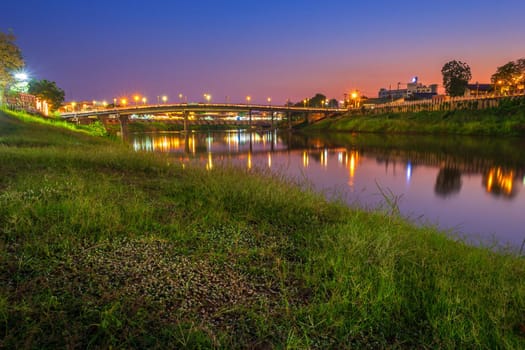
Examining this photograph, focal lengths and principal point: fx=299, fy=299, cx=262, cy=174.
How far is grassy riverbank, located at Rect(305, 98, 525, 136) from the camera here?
172 ft

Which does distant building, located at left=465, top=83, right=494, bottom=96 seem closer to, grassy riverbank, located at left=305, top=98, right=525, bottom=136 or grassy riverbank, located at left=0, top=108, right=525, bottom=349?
grassy riverbank, located at left=305, top=98, right=525, bottom=136

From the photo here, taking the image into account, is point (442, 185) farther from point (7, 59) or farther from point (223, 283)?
point (7, 59)

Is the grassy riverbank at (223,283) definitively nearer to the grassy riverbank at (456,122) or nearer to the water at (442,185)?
the water at (442,185)

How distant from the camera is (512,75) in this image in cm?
8581

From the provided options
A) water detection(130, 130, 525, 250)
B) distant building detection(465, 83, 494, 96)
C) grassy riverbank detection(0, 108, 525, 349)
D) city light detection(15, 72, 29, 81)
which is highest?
distant building detection(465, 83, 494, 96)

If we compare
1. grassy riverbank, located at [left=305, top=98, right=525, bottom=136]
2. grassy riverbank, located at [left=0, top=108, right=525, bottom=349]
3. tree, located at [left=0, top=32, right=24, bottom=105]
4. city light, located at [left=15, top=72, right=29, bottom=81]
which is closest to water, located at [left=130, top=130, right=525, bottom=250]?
grassy riverbank, located at [left=0, top=108, right=525, bottom=349]

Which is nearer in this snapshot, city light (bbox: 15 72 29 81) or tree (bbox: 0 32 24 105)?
tree (bbox: 0 32 24 105)

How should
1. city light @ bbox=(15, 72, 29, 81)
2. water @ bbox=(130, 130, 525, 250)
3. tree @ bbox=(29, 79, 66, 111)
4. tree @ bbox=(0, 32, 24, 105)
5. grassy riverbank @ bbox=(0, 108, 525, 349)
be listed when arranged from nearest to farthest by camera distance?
grassy riverbank @ bbox=(0, 108, 525, 349), water @ bbox=(130, 130, 525, 250), tree @ bbox=(0, 32, 24, 105), city light @ bbox=(15, 72, 29, 81), tree @ bbox=(29, 79, 66, 111)

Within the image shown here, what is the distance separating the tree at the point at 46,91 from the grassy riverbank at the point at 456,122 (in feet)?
278

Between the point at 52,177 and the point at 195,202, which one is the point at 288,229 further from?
the point at 52,177

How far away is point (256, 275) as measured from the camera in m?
4.18

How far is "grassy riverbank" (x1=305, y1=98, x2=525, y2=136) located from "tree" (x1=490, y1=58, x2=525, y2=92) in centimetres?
3161

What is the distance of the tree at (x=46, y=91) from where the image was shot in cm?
7944

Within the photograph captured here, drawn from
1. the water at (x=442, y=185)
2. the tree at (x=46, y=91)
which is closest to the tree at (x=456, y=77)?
the water at (x=442, y=185)
